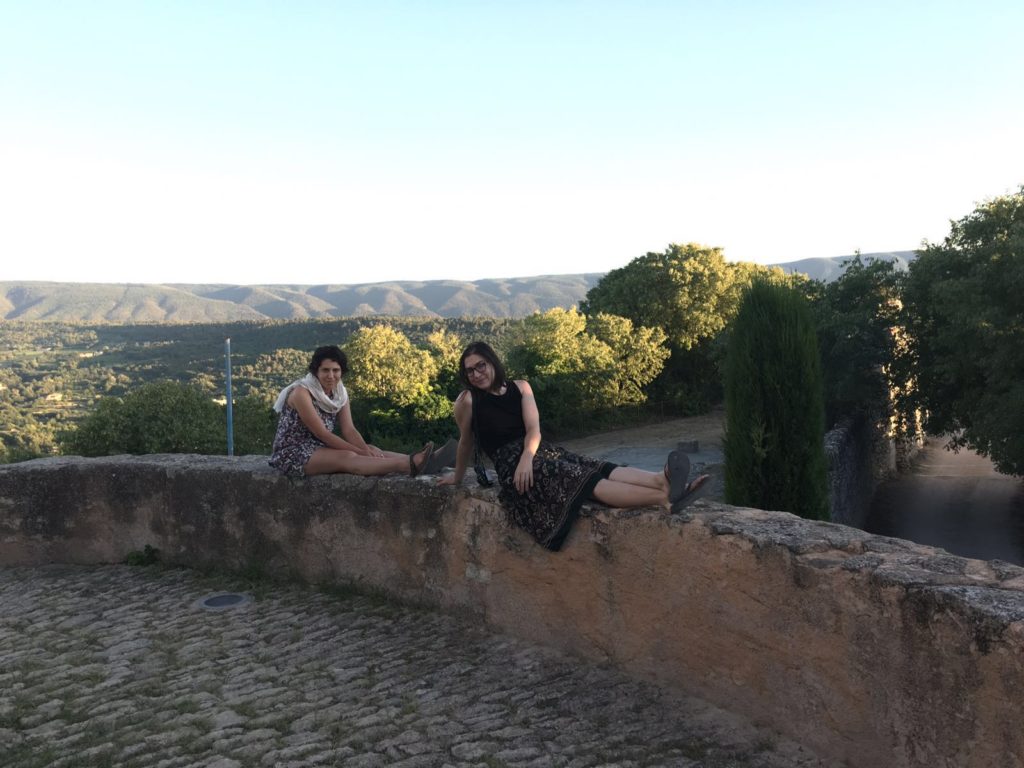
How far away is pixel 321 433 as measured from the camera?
18.4 ft

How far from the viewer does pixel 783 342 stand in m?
8.84

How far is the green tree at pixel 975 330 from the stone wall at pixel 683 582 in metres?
11.2

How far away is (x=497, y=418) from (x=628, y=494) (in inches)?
36.0

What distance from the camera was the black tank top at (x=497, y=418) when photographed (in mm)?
4559

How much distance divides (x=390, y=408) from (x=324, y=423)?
1876cm

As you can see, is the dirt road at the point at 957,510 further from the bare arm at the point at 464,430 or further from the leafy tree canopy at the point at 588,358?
the bare arm at the point at 464,430

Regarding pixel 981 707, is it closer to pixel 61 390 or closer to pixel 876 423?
pixel 876 423

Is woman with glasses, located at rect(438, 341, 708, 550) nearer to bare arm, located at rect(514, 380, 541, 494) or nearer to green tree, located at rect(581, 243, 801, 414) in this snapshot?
bare arm, located at rect(514, 380, 541, 494)

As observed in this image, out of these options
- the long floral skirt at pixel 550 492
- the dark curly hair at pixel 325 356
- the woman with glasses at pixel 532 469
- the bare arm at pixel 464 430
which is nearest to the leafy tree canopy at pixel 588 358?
the dark curly hair at pixel 325 356

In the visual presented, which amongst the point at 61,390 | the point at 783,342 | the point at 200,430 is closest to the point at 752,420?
the point at 783,342

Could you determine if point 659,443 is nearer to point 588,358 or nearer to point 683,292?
point 588,358

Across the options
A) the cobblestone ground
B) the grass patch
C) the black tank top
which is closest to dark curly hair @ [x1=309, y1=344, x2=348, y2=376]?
the black tank top

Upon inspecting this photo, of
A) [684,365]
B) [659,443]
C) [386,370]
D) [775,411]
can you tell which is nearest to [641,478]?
[775,411]

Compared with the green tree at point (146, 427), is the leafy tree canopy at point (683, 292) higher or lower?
higher
